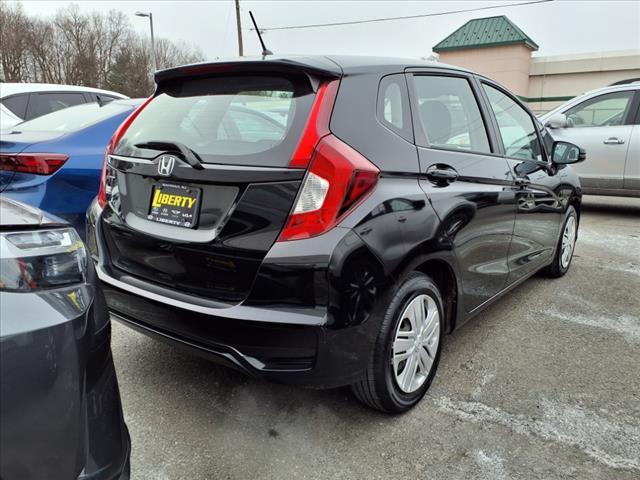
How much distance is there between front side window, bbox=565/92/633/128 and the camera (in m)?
7.14

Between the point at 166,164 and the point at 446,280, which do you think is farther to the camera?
the point at 446,280

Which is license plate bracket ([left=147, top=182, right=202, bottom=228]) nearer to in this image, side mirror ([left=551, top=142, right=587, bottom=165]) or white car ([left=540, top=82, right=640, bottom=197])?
side mirror ([left=551, top=142, right=587, bottom=165])

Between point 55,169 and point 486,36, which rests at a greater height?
point 486,36

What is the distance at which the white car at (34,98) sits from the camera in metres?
6.27

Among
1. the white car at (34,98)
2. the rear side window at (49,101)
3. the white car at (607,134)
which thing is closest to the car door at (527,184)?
the white car at (607,134)

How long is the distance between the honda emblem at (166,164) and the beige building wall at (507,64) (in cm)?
2296

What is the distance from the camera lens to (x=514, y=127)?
3.50 m

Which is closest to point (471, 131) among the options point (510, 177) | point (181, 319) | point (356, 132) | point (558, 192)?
point (510, 177)

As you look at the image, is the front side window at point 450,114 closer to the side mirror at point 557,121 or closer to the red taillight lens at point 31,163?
the red taillight lens at point 31,163

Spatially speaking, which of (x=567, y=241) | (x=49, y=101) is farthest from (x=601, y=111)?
(x=49, y=101)

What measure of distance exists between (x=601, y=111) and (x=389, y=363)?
6.76m

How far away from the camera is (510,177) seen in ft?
10.2

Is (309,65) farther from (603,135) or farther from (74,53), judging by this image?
(74,53)

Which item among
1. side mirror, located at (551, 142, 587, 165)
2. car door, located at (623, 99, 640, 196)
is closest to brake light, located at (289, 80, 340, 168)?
side mirror, located at (551, 142, 587, 165)
